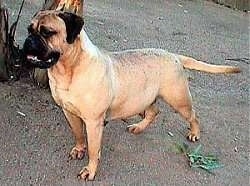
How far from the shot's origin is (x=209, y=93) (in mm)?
6402

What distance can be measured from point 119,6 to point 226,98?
12.9ft

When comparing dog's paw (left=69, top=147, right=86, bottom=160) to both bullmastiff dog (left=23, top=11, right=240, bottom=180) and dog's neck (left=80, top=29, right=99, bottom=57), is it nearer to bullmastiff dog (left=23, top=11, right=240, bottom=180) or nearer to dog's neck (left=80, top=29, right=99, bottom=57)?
bullmastiff dog (left=23, top=11, right=240, bottom=180)

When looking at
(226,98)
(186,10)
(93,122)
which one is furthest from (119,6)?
(93,122)

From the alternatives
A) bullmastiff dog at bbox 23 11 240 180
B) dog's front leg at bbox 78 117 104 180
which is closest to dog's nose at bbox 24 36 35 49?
bullmastiff dog at bbox 23 11 240 180

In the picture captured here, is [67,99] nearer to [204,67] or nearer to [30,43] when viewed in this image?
[30,43]

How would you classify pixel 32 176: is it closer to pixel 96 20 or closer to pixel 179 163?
pixel 179 163

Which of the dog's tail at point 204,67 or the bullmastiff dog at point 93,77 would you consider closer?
the bullmastiff dog at point 93,77

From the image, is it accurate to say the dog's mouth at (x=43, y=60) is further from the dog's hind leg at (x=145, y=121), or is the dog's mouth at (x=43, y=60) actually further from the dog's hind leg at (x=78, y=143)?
the dog's hind leg at (x=145, y=121)

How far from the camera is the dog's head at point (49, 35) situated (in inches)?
156

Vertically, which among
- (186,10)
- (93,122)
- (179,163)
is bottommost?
(186,10)

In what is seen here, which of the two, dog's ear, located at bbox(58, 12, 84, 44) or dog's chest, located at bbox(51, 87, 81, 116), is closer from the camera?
dog's ear, located at bbox(58, 12, 84, 44)

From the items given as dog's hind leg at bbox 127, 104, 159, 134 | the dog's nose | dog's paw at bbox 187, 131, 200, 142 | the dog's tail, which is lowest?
dog's paw at bbox 187, 131, 200, 142

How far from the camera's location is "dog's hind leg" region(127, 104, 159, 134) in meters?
5.16

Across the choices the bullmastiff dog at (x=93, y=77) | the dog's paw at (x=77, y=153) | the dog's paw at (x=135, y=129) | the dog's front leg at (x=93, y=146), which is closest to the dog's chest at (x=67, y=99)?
the bullmastiff dog at (x=93, y=77)
